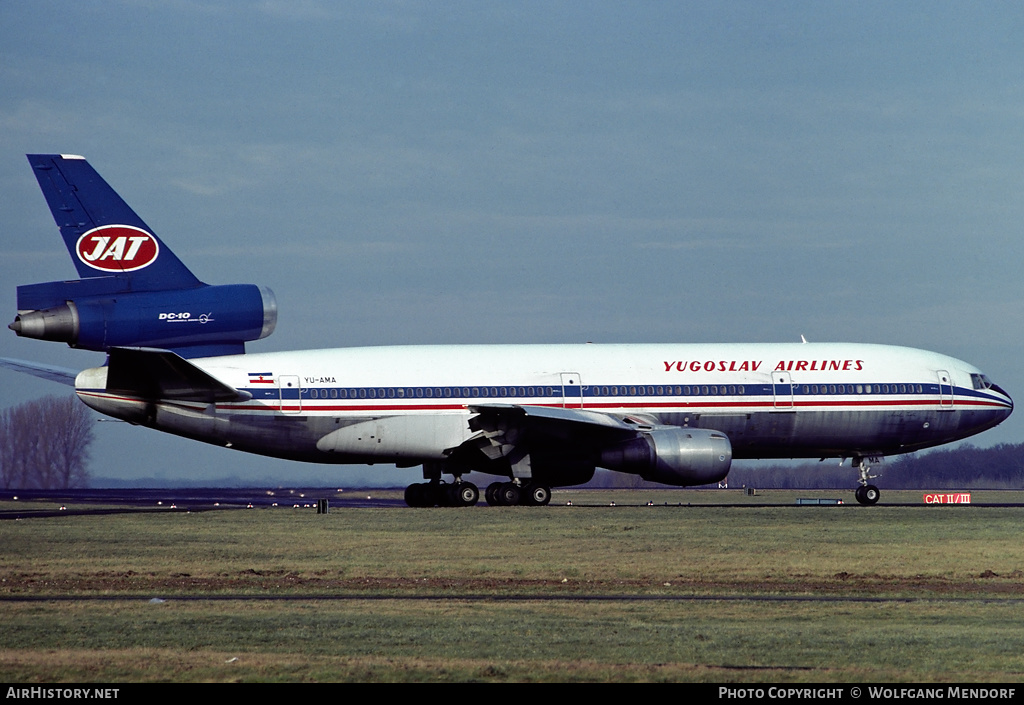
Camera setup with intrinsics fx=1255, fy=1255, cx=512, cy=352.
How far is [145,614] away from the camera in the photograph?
51.4 ft

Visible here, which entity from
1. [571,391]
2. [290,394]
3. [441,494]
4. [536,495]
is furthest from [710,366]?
[290,394]

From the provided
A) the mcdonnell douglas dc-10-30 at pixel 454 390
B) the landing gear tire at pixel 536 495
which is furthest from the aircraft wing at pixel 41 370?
the landing gear tire at pixel 536 495

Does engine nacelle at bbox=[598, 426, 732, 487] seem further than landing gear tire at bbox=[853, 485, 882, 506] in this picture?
No

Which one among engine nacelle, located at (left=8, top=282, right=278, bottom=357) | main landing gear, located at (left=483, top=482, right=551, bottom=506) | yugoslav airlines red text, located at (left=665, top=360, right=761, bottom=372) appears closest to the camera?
engine nacelle, located at (left=8, top=282, right=278, bottom=357)

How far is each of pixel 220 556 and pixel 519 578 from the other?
651 centimetres

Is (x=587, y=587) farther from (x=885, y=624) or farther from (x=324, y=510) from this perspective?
(x=324, y=510)

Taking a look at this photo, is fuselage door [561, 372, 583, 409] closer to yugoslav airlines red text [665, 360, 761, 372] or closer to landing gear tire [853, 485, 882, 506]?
yugoslav airlines red text [665, 360, 761, 372]

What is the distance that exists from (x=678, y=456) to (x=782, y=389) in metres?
5.53

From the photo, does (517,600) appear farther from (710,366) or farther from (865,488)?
(865,488)

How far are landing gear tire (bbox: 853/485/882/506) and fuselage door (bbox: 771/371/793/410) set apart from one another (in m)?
4.31

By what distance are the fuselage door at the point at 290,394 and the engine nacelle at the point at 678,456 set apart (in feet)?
30.6

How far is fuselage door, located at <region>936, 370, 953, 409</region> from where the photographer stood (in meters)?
40.2

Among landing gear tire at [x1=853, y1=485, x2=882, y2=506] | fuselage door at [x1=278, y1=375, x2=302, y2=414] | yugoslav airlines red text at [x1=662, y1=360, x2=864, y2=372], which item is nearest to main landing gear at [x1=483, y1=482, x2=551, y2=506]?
yugoslav airlines red text at [x1=662, y1=360, x2=864, y2=372]
